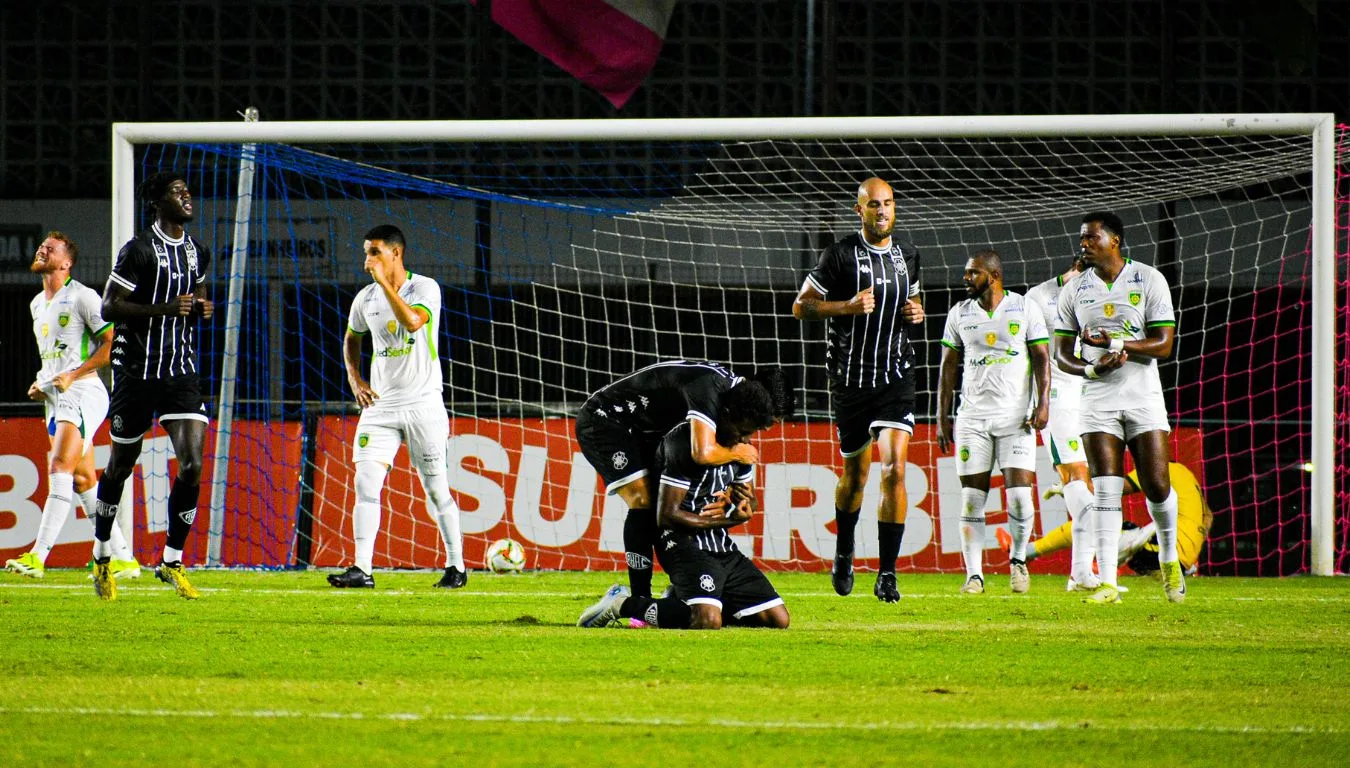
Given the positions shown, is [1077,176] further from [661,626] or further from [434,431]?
[661,626]

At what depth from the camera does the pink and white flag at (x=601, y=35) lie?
9.94 metres

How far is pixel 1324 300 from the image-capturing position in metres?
9.59

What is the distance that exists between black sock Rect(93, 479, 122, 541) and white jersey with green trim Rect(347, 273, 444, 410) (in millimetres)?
1676

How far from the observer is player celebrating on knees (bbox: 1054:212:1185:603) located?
290 inches

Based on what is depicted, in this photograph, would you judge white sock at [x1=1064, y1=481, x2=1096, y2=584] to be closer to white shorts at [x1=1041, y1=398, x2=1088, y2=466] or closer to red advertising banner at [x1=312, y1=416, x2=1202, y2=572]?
white shorts at [x1=1041, y1=398, x2=1088, y2=466]

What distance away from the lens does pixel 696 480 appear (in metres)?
5.98

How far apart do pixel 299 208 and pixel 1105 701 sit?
1174 centimetres

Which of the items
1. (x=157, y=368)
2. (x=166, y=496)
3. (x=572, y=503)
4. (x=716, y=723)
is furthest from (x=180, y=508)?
(x=716, y=723)

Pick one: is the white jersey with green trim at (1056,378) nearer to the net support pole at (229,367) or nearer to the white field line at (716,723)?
the net support pole at (229,367)

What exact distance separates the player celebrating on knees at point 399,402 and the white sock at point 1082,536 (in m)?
3.45

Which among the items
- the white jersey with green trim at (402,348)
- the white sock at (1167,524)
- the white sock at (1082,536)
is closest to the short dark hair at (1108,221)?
the white sock at (1167,524)

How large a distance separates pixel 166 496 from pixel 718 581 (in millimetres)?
6198

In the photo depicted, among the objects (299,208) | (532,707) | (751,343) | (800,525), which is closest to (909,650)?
(532,707)

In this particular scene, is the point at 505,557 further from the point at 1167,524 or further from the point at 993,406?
the point at 1167,524
